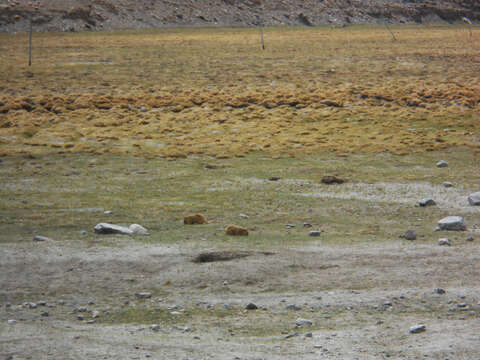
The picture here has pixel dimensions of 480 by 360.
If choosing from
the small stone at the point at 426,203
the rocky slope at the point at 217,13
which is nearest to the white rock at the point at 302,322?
the small stone at the point at 426,203

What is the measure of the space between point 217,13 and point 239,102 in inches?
2624

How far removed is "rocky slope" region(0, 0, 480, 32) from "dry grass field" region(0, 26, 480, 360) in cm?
4924

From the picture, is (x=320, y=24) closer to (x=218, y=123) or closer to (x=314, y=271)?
(x=218, y=123)

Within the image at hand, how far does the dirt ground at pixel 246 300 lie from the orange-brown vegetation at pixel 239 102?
9807 millimetres

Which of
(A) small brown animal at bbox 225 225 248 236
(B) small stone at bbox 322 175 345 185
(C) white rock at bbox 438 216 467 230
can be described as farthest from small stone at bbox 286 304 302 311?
(B) small stone at bbox 322 175 345 185

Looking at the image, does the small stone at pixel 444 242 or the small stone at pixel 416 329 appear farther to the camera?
Answer: the small stone at pixel 444 242

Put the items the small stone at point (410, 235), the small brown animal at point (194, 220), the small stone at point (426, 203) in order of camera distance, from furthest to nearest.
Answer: the small stone at point (426, 203) < the small brown animal at point (194, 220) < the small stone at point (410, 235)

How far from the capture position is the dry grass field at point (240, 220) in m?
6.50

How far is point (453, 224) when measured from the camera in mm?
10273

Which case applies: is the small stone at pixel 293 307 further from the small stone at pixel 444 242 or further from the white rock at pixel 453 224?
A: the white rock at pixel 453 224

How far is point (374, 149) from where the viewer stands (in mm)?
18922

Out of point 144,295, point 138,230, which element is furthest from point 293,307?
point 138,230

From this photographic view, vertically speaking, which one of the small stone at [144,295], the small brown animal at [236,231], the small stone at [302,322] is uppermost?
the small stone at [302,322]

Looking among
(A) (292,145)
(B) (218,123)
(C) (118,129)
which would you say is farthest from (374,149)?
(C) (118,129)
